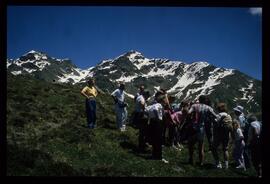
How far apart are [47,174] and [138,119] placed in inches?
228

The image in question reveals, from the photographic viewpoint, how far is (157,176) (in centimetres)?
1599

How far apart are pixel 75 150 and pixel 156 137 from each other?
307 centimetres

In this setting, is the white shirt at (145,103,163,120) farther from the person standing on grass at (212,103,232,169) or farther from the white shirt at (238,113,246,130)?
the white shirt at (238,113,246,130)

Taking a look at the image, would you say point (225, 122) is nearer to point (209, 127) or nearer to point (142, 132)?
point (209, 127)

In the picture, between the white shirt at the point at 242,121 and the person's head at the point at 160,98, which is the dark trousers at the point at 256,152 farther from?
the person's head at the point at 160,98

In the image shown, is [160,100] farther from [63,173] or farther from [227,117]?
[63,173]

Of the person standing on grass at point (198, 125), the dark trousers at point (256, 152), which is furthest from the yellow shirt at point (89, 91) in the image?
the dark trousers at point (256, 152)

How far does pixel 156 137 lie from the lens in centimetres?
1822

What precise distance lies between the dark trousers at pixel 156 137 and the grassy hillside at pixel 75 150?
17.0 inches

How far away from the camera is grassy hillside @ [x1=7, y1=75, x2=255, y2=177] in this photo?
52.9 feet
